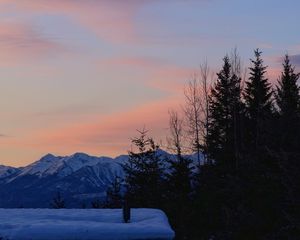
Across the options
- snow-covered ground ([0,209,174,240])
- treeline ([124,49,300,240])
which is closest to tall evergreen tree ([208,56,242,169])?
treeline ([124,49,300,240])

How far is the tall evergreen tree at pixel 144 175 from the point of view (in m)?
30.5

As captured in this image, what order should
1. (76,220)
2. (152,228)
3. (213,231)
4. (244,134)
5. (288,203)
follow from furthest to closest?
1. (244,134)
2. (213,231)
3. (288,203)
4. (76,220)
5. (152,228)

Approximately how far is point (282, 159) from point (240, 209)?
218 centimetres

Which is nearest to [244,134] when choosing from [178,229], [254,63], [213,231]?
[254,63]

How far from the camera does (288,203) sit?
1866 cm

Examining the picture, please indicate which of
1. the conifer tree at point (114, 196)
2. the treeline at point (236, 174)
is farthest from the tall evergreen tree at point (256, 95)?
the conifer tree at point (114, 196)

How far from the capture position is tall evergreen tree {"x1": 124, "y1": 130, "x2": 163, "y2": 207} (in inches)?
1200

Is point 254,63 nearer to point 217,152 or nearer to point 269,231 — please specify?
point 217,152

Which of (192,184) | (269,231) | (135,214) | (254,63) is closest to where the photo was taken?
(135,214)

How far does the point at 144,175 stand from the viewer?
117 feet

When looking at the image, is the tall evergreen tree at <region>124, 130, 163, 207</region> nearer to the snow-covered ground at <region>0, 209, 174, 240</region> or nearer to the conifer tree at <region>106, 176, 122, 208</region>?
the conifer tree at <region>106, 176, 122, 208</region>

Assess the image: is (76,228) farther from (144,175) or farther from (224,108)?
(224,108)

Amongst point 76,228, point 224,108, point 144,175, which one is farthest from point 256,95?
point 76,228

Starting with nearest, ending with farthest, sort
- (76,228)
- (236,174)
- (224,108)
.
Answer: (76,228), (236,174), (224,108)
